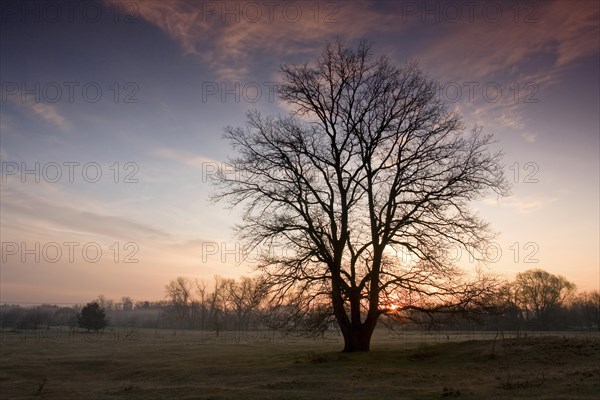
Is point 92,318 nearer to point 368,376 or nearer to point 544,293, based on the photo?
point 368,376

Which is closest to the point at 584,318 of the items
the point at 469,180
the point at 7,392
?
the point at 469,180

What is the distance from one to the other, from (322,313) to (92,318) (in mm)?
71434

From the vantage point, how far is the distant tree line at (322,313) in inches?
955

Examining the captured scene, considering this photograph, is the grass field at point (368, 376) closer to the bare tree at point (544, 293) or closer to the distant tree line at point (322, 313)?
the distant tree line at point (322, 313)

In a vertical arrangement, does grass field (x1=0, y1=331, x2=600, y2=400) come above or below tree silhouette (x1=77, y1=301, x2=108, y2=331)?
above

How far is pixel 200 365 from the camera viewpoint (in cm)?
2627

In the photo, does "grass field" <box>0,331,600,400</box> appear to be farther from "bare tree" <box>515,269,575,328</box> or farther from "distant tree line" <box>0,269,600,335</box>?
"bare tree" <box>515,269,575,328</box>

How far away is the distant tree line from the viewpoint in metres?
24.2

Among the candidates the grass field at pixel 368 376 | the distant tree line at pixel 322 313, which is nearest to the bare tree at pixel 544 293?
the distant tree line at pixel 322 313

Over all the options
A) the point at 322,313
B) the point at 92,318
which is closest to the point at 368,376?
the point at 322,313

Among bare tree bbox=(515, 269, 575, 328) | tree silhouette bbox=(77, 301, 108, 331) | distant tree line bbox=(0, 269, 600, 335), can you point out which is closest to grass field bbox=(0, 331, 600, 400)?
distant tree line bbox=(0, 269, 600, 335)

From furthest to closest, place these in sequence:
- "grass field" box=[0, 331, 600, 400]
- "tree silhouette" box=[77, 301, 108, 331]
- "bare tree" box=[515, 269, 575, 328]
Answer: "bare tree" box=[515, 269, 575, 328], "tree silhouette" box=[77, 301, 108, 331], "grass field" box=[0, 331, 600, 400]

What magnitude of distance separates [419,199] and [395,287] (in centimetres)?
512

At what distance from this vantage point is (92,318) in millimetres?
82750
